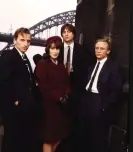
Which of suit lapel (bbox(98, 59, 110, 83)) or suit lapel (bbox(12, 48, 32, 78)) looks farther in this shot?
suit lapel (bbox(98, 59, 110, 83))

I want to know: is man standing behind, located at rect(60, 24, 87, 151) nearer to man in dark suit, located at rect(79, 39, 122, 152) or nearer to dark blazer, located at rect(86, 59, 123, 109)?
man in dark suit, located at rect(79, 39, 122, 152)

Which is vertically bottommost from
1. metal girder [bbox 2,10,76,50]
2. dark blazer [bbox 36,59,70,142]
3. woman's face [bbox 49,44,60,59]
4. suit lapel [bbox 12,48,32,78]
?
dark blazer [bbox 36,59,70,142]

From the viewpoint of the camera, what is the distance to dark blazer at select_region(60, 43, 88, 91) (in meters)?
2.39

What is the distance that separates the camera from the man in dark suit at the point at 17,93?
201cm

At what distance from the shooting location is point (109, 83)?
2146 millimetres

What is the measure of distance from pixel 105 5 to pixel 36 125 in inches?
57.8

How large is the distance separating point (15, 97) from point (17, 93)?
36mm

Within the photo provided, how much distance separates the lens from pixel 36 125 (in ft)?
7.48

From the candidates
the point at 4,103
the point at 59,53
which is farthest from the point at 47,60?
the point at 4,103

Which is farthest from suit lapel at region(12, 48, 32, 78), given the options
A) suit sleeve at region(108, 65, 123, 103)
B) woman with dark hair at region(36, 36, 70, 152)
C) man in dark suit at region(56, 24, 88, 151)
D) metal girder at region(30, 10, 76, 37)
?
suit sleeve at region(108, 65, 123, 103)

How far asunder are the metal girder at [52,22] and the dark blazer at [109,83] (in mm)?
742

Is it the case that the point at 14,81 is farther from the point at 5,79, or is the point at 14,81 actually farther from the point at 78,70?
the point at 78,70

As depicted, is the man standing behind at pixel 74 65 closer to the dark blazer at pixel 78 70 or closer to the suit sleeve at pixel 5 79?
the dark blazer at pixel 78 70

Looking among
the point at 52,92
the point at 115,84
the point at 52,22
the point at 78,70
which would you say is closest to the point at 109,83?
the point at 115,84
